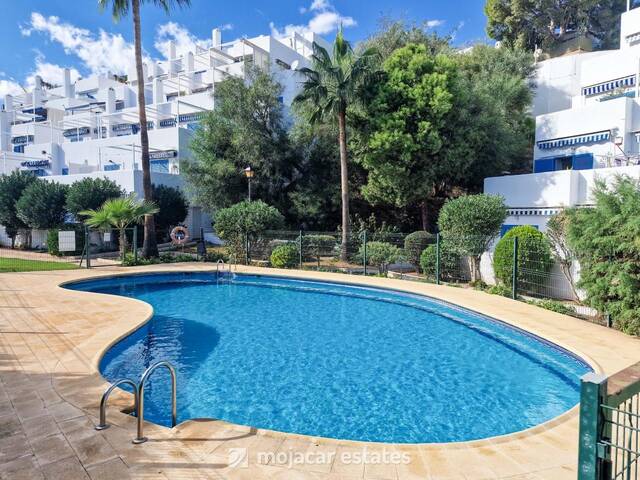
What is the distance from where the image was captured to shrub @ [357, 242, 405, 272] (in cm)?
1772

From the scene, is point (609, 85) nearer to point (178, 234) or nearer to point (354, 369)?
point (354, 369)

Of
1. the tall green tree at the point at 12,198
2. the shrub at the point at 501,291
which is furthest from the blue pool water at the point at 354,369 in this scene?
the tall green tree at the point at 12,198

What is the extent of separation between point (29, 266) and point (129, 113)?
33.5m

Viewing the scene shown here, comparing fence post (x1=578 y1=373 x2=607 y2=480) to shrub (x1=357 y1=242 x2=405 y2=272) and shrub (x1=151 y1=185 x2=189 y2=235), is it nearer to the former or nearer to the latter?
shrub (x1=357 y1=242 x2=405 y2=272)

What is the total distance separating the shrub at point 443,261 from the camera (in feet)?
51.9

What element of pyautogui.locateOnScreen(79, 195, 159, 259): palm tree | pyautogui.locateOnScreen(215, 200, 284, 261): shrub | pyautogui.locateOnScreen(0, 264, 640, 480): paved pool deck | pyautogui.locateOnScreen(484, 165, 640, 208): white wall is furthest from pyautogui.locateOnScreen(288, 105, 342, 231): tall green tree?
pyautogui.locateOnScreen(0, 264, 640, 480): paved pool deck

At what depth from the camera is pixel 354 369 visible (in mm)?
7809

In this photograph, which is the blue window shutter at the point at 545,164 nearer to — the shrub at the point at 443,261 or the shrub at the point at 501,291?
the shrub at the point at 443,261

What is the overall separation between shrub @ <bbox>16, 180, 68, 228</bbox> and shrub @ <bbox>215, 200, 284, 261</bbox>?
10.4m

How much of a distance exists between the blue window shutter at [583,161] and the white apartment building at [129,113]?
18.6 m

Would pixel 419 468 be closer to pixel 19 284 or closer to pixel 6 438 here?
pixel 6 438

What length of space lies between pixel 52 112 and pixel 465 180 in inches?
2292

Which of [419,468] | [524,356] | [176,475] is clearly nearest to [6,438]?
[176,475]

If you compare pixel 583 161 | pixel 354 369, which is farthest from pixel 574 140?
pixel 354 369
